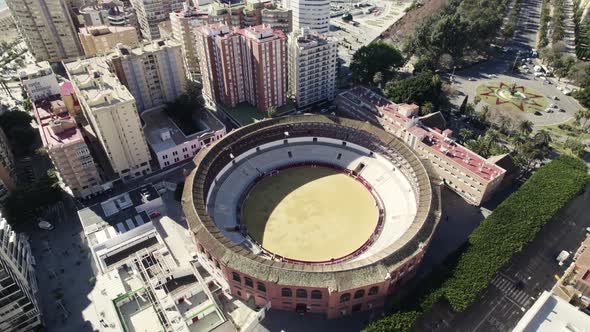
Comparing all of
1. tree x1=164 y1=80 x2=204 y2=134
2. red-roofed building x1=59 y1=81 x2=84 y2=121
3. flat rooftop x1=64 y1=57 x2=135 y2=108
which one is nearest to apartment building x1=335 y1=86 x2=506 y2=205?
tree x1=164 y1=80 x2=204 y2=134

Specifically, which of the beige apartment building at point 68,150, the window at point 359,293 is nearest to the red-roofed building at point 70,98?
the beige apartment building at point 68,150

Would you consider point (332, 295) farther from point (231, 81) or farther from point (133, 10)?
point (133, 10)

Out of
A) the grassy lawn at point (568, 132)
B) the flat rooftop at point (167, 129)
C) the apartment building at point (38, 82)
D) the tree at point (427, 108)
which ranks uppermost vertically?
the apartment building at point (38, 82)

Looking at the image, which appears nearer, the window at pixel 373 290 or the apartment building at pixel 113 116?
the window at pixel 373 290

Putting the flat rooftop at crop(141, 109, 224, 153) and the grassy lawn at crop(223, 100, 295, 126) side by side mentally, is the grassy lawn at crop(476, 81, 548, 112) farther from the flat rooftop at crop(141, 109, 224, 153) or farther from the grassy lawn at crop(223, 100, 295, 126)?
the flat rooftop at crop(141, 109, 224, 153)

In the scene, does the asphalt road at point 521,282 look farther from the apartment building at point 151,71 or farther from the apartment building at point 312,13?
the apartment building at point 312,13

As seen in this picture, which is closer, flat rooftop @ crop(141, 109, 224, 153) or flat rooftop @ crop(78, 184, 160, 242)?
flat rooftop @ crop(78, 184, 160, 242)

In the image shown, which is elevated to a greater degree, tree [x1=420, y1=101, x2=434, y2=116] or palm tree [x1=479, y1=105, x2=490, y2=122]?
tree [x1=420, y1=101, x2=434, y2=116]
